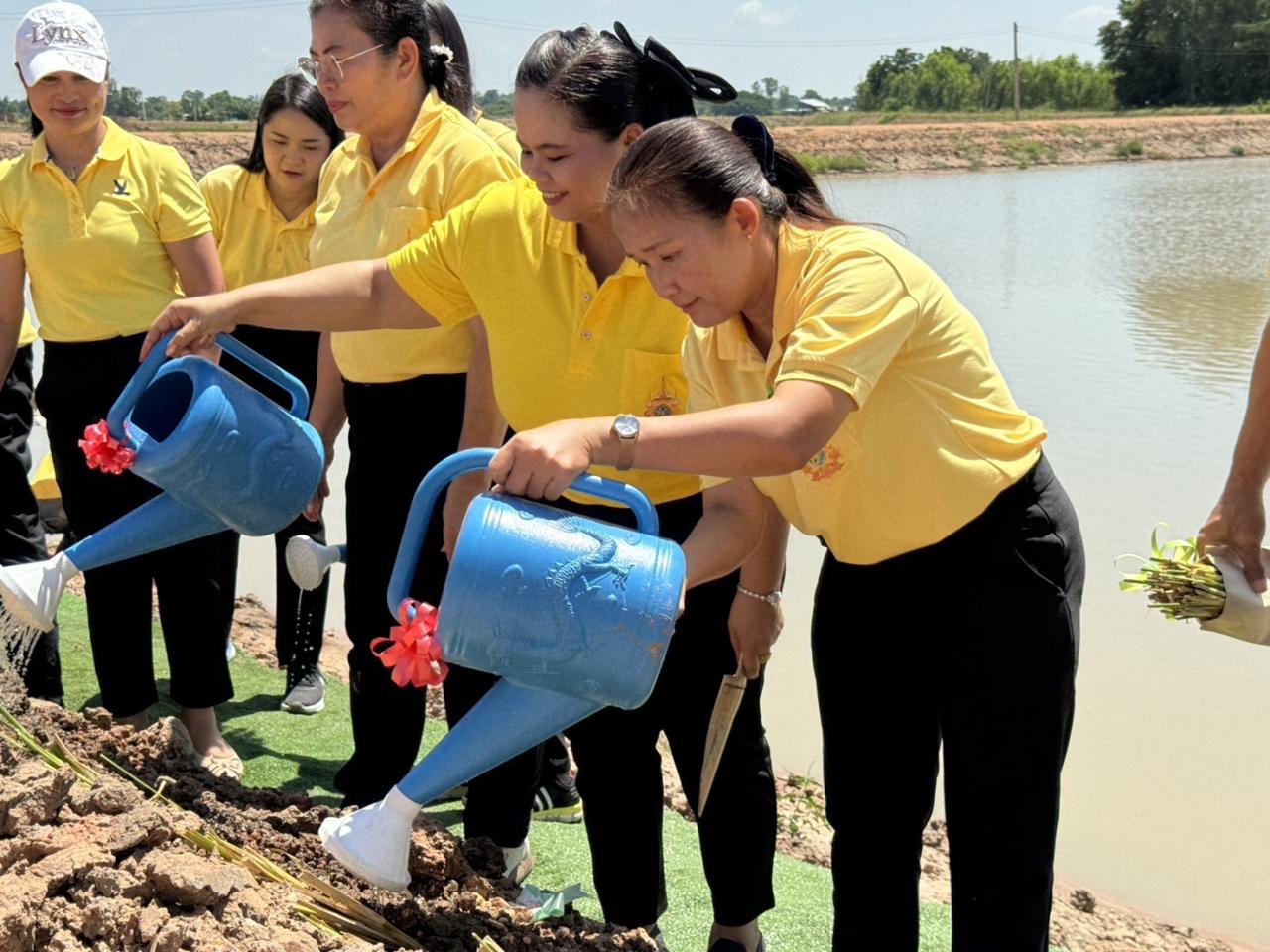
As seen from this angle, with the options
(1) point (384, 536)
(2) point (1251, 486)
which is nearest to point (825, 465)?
(2) point (1251, 486)

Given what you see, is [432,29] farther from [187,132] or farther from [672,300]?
[187,132]

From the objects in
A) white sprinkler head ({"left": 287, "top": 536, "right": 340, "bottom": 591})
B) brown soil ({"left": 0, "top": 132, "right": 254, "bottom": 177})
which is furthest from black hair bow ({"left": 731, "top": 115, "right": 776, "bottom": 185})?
brown soil ({"left": 0, "top": 132, "right": 254, "bottom": 177})

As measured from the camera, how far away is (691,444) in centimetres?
169

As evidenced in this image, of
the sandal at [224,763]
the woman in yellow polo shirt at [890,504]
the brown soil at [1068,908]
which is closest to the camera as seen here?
the woman in yellow polo shirt at [890,504]

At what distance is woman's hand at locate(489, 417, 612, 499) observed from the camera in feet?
5.40

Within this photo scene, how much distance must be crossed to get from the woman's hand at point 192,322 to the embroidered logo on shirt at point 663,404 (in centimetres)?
66

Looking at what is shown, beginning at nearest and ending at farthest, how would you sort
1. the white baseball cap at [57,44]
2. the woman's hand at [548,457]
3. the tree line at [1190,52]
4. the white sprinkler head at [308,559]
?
the woman's hand at [548,457]
the white sprinkler head at [308,559]
the white baseball cap at [57,44]
the tree line at [1190,52]

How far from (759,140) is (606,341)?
0.49 m

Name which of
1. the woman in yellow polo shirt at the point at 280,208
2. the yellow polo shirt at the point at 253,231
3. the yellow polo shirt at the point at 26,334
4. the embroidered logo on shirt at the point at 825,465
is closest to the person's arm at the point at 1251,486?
the embroidered logo on shirt at the point at 825,465

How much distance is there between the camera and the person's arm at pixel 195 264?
3326 millimetres

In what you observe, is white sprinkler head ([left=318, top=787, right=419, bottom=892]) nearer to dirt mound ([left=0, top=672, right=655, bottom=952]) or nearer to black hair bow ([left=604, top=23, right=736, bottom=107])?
dirt mound ([left=0, top=672, right=655, bottom=952])

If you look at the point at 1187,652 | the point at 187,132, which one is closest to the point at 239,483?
the point at 1187,652

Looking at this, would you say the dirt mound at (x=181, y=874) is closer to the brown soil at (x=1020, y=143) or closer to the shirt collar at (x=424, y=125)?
the shirt collar at (x=424, y=125)

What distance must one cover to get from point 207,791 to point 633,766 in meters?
0.71
